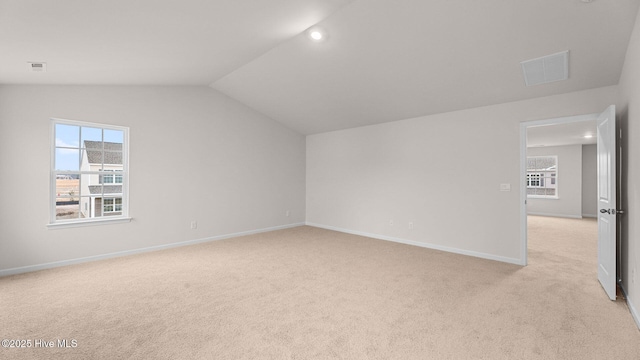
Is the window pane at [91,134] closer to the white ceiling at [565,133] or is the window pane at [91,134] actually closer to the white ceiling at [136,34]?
the white ceiling at [136,34]

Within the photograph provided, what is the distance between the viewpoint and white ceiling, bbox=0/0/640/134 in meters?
2.40

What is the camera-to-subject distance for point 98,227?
14.0 ft

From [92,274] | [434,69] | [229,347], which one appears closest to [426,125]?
[434,69]

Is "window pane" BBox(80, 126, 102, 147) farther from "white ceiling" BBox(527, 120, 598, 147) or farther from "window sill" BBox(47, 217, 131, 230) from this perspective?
"white ceiling" BBox(527, 120, 598, 147)

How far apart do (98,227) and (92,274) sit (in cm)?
94

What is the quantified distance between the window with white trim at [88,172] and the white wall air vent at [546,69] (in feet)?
19.3

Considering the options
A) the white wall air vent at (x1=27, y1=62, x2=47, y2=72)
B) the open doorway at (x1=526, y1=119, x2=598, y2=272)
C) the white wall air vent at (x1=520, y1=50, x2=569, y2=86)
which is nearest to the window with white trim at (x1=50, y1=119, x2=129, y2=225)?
the white wall air vent at (x1=27, y1=62, x2=47, y2=72)

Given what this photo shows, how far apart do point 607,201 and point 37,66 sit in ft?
21.0

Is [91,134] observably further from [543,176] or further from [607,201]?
[543,176]

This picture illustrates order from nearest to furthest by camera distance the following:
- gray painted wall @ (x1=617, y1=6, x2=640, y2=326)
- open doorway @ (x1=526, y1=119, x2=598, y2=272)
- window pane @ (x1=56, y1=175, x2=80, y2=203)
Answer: gray painted wall @ (x1=617, y1=6, x2=640, y2=326) → window pane @ (x1=56, y1=175, x2=80, y2=203) → open doorway @ (x1=526, y1=119, x2=598, y2=272)

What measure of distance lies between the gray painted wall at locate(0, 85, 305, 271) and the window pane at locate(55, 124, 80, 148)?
0.52 ft

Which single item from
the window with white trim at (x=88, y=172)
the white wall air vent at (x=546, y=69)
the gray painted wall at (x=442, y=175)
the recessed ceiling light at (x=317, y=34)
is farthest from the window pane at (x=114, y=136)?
the white wall air vent at (x=546, y=69)

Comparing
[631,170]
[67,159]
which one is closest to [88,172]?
[67,159]

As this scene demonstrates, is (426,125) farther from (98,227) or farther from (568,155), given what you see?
(568,155)
